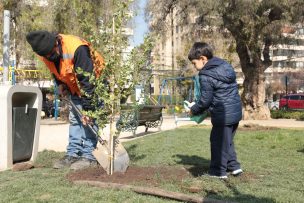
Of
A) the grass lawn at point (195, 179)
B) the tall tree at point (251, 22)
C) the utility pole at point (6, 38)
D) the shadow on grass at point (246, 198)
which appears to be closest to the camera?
the shadow on grass at point (246, 198)

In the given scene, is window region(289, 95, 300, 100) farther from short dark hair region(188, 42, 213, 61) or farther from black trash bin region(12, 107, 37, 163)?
short dark hair region(188, 42, 213, 61)

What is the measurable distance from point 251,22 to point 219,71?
12742 millimetres

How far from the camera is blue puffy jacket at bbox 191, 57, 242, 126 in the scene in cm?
513

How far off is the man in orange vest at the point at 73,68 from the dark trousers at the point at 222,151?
155 centimetres

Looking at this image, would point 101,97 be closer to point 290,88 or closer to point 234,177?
point 234,177

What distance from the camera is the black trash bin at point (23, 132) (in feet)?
21.5

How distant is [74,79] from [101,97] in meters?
0.89

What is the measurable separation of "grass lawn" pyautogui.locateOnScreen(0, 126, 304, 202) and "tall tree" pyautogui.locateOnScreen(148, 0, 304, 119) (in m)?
9.20

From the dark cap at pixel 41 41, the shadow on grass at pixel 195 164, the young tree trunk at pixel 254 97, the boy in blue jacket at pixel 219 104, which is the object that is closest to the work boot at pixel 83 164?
the shadow on grass at pixel 195 164

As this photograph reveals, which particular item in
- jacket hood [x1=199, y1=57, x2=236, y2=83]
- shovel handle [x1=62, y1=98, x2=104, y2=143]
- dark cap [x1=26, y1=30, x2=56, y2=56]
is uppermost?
dark cap [x1=26, y1=30, x2=56, y2=56]

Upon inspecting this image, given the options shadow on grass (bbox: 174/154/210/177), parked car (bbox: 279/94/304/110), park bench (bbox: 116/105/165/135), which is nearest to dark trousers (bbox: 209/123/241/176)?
shadow on grass (bbox: 174/154/210/177)

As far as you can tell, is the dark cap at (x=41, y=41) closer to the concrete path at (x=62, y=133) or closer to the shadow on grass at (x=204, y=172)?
the shadow on grass at (x=204, y=172)

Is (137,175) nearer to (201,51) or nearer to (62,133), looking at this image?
(201,51)

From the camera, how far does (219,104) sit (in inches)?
204
